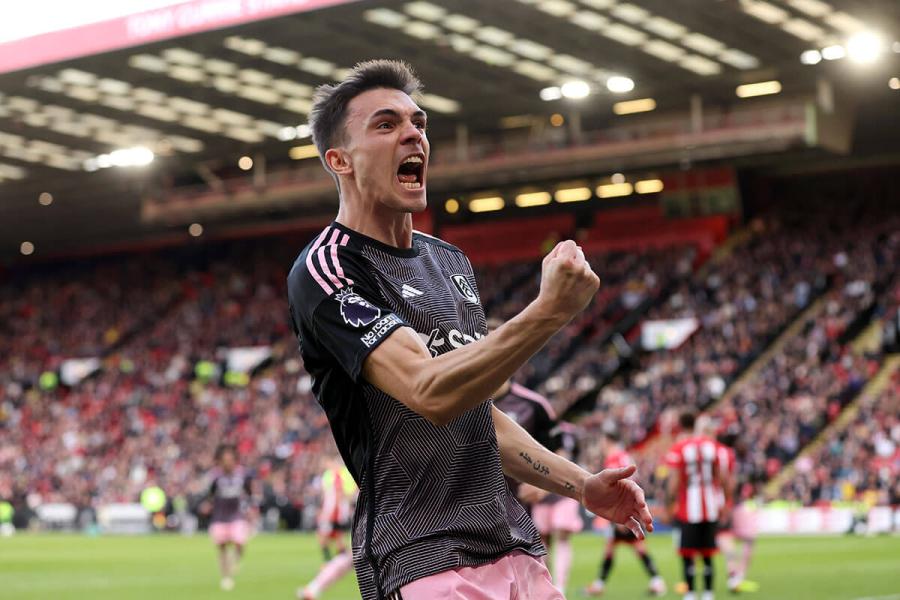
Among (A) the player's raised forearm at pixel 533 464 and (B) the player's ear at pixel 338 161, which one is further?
(A) the player's raised forearm at pixel 533 464

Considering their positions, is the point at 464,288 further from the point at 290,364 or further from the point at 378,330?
the point at 290,364

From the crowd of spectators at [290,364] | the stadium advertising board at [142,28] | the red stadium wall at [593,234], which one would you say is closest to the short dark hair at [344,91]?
the crowd of spectators at [290,364]

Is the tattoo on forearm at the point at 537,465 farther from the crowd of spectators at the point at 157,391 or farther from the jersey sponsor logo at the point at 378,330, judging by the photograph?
the crowd of spectators at the point at 157,391

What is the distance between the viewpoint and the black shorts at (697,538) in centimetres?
1548

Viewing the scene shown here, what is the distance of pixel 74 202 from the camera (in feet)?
177

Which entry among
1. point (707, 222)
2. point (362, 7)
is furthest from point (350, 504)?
point (707, 222)

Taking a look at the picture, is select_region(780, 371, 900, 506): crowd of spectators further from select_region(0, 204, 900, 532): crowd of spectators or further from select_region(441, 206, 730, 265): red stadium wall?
select_region(441, 206, 730, 265): red stadium wall

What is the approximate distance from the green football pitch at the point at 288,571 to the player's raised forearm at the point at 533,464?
12.5 metres

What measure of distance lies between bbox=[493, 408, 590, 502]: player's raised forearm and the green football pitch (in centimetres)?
1249

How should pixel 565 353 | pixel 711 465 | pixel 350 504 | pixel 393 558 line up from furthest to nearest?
pixel 565 353
pixel 350 504
pixel 711 465
pixel 393 558

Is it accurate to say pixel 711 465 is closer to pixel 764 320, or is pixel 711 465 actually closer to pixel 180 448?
pixel 764 320

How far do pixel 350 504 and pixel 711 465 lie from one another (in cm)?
994

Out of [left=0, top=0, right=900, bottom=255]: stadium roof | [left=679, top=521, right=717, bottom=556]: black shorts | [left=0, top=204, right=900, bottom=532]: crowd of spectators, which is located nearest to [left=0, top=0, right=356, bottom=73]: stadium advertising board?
[left=0, top=0, right=900, bottom=255]: stadium roof

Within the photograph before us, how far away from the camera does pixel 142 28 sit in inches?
1332
